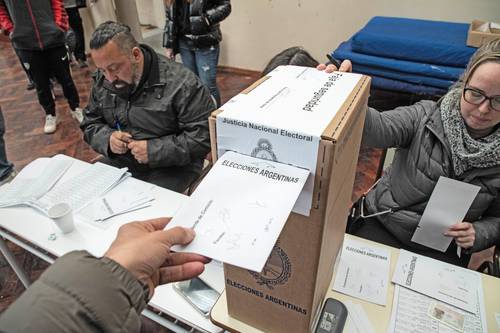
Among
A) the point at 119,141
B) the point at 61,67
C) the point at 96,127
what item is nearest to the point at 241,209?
the point at 119,141

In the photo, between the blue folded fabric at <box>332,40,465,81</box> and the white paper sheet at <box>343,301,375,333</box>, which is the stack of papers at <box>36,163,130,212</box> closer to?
the white paper sheet at <box>343,301,375,333</box>

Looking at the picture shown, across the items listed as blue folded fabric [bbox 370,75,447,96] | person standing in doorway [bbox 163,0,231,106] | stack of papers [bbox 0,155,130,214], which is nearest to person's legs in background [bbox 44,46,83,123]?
person standing in doorway [bbox 163,0,231,106]

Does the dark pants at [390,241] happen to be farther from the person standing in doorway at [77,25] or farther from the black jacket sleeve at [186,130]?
the person standing in doorway at [77,25]

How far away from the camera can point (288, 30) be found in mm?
3859

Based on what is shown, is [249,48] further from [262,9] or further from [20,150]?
[20,150]

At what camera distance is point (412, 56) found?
2.47m

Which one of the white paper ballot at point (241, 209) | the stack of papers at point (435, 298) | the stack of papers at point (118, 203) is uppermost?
the white paper ballot at point (241, 209)

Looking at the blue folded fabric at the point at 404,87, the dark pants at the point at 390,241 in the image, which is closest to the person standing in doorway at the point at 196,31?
the blue folded fabric at the point at 404,87

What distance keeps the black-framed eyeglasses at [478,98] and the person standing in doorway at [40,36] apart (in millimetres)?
2965

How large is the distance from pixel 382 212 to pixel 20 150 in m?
3.07

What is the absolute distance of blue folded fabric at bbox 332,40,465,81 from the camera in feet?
7.78

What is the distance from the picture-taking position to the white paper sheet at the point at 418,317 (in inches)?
32.7

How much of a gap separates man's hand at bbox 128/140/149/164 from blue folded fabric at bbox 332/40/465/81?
5.87 feet

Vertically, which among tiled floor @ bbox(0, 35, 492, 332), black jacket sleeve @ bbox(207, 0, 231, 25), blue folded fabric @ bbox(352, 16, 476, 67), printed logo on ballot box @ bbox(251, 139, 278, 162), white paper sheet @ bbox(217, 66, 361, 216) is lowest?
tiled floor @ bbox(0, 35, 492, 332)
